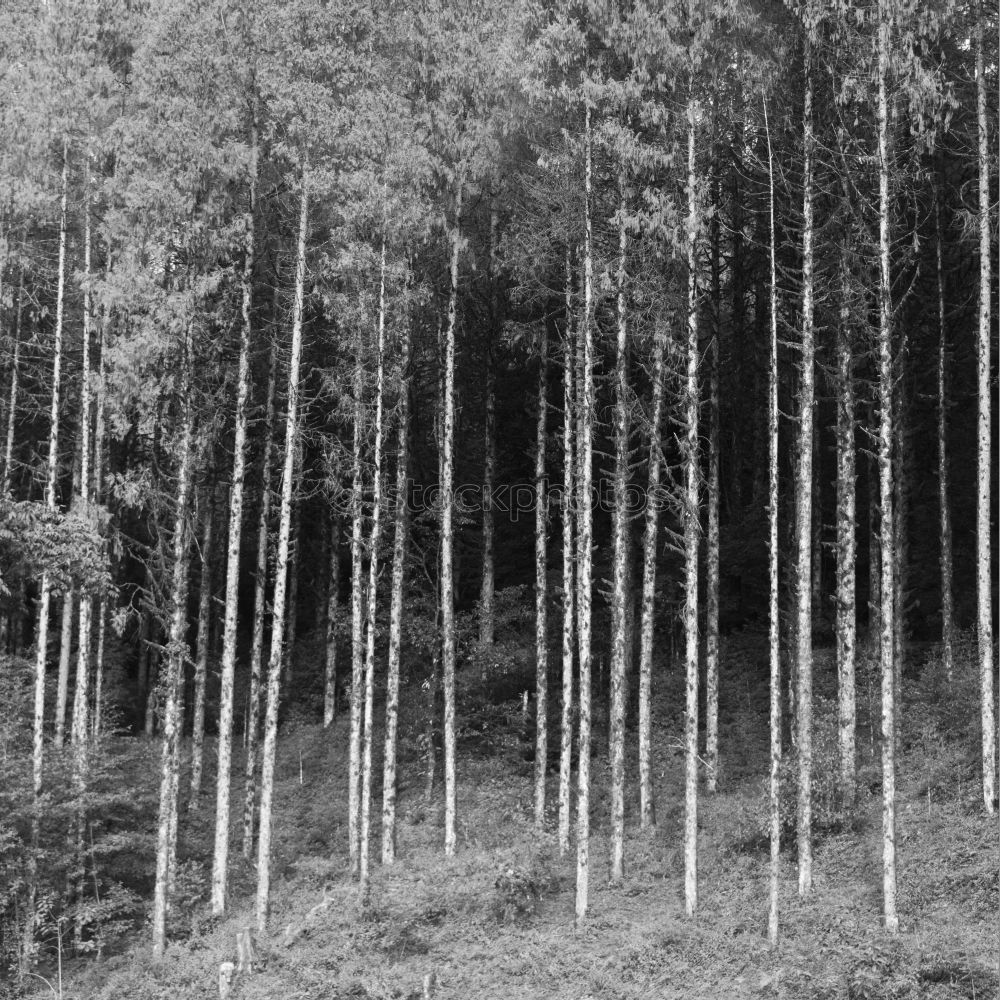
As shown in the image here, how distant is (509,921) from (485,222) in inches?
646

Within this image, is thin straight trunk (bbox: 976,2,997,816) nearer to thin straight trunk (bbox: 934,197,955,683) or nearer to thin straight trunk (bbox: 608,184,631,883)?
thin straight trunk (bbox: 934,197,955,683)

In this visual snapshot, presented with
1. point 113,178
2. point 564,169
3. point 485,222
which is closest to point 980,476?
point 564,169

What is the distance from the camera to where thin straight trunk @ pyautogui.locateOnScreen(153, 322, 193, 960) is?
1750cm

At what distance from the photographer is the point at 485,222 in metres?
26.2

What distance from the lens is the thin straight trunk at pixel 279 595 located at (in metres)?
17.7

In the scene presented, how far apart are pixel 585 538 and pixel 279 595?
5.25 m

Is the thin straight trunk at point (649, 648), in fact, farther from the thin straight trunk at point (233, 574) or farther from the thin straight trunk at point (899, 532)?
the thin straight trunk at point (233, 574)

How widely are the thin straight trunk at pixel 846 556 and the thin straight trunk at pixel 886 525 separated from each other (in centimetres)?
171

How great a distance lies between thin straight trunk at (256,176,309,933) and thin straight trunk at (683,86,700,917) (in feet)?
21.8

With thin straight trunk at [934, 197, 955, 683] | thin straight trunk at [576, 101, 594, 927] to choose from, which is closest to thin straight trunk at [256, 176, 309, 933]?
thin straight trunk at [576, 101, 594, 927]

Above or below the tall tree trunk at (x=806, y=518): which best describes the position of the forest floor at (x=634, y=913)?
below

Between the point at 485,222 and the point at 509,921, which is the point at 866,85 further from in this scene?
the point at 509,921
